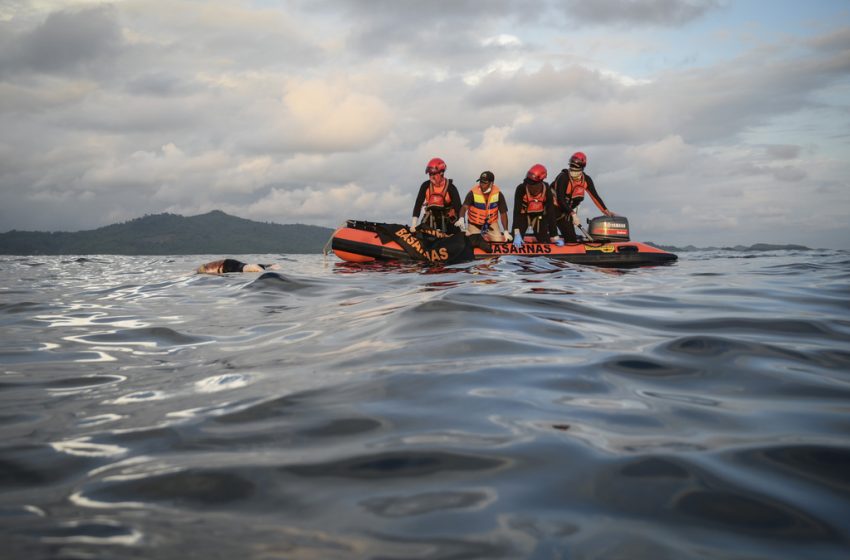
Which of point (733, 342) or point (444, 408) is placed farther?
point (733, 342)

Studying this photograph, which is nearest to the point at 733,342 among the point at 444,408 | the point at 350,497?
the point at 444,408

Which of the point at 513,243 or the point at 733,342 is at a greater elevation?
the point at 513,243

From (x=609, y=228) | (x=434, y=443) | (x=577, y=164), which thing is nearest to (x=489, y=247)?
(x=577, y=164)

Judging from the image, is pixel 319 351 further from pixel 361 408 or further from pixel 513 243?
pixel 513 243

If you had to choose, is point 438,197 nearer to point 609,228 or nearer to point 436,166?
point 436,166

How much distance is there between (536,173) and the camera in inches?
533

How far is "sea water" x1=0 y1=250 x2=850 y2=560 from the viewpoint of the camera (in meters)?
1.20

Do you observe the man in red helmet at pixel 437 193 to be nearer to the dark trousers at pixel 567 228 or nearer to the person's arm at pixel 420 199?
the person's arm at pixel 420 199

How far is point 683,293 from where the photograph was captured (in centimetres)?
643

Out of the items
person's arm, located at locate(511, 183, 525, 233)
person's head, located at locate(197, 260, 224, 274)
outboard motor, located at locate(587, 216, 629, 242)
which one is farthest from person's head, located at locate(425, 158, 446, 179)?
person's head, located at locate(197, 260, 224, 274)

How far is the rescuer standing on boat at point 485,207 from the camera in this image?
1358 centimetres

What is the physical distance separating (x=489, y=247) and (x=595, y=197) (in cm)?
303

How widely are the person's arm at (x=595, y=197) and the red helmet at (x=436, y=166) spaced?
361 centimetres

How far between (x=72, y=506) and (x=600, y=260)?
528 inches
